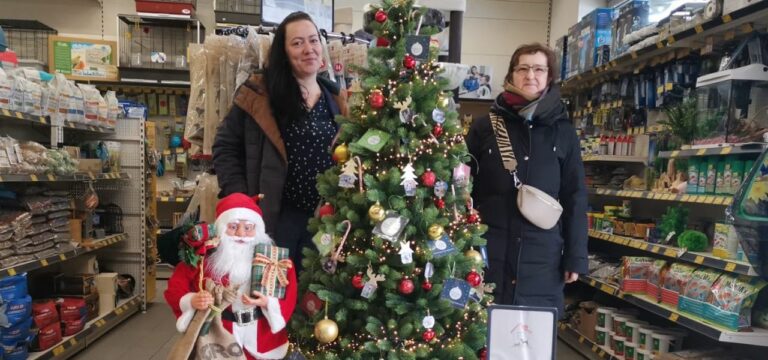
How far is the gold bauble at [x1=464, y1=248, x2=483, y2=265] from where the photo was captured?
1785 mm

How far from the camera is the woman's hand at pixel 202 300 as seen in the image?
4.89 ft

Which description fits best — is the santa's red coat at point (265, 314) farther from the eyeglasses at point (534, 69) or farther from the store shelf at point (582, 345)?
the store shelf at point (582, 345)

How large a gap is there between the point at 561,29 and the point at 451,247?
4.33m

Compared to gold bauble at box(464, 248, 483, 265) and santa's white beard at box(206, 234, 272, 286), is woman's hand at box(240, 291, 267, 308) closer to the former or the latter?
santa's white beard at box(206, 234, 272, 286)

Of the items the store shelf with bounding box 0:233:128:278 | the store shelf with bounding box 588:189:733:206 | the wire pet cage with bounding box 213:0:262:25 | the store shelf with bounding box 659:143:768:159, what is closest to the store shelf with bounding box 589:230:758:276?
the store shelf with bounding box 588:189:733:206

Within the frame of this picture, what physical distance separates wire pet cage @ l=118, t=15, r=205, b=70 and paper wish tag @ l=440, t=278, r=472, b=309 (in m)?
4.84

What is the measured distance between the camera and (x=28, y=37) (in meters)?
5.55

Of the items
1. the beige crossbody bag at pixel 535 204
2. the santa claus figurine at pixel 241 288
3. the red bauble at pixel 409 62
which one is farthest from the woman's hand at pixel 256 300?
the beige crossbody bag at pixel 535 204

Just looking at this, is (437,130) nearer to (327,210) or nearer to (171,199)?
(327,210)

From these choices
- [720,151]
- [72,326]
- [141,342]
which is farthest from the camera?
[141,342]

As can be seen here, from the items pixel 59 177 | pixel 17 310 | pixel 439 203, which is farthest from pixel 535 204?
pixel 59 177

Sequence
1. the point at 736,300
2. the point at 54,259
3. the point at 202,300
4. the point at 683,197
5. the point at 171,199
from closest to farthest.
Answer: the point at 202,300 → the point at 736,300 → the point at 683,197 → the point at 54,259 → the point at 171,199

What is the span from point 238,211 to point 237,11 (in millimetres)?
4266

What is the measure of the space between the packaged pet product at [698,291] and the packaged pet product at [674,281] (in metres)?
0.04
